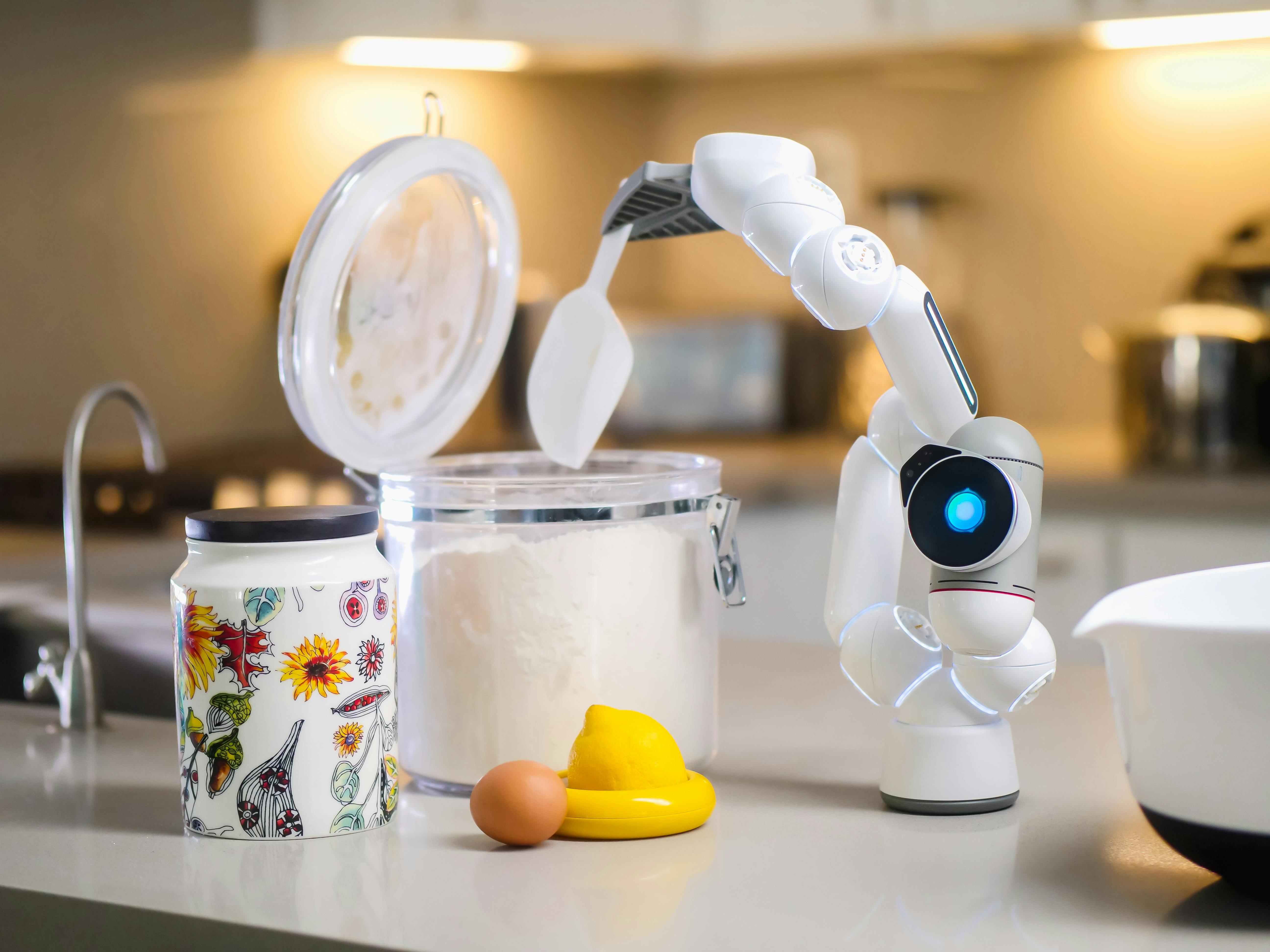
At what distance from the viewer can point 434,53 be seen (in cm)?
A: 263

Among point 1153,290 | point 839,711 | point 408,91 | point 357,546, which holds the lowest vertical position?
point 839,711

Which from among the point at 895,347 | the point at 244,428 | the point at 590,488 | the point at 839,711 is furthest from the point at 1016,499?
the point at 244,428

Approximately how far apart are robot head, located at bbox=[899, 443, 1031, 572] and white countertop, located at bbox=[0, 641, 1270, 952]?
14 cm

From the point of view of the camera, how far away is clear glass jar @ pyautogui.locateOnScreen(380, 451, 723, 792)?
662 mm

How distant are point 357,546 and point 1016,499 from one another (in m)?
0.31

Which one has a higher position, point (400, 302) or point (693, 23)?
point (693, 23)

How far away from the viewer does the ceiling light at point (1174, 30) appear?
2395 mm

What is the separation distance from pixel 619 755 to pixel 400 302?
0.36 meters

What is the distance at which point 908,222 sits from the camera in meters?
2.76

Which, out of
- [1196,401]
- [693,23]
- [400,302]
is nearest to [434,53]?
[693,23]

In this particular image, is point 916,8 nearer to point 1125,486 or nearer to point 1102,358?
point 1102,358

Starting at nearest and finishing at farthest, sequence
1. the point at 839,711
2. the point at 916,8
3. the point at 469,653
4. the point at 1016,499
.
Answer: the point at 1016,499, the point at 469,653, the point at 839,711, the point at 916,8

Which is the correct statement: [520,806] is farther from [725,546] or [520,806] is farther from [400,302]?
[400,302]

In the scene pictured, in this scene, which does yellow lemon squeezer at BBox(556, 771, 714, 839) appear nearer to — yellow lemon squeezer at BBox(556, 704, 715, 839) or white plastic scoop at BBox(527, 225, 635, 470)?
yellow lemon squeezer at BBox(556, 704, 715, 839)
